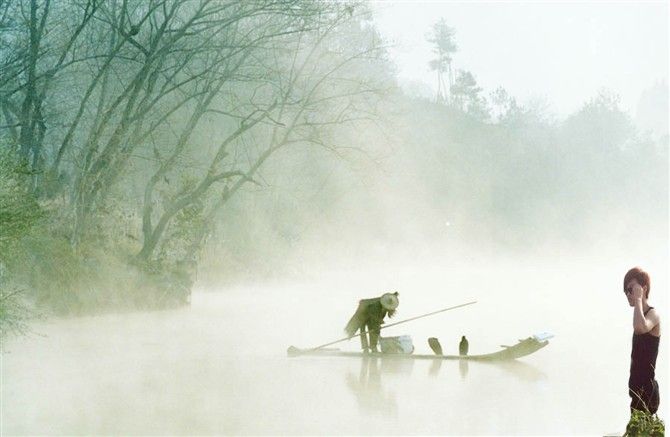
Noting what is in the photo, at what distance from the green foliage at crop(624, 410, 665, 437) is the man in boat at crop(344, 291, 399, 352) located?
5805mm

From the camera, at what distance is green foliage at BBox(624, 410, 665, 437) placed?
15.6 ft

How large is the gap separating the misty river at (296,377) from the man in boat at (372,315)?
0.29 metres

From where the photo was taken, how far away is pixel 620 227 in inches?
1697

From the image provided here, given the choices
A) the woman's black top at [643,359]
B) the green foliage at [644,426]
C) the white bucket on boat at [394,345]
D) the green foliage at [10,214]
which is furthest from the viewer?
the white bucket on boat at [394,345]

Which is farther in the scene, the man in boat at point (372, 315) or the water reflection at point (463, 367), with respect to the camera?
the man in boat at point (372, 315)

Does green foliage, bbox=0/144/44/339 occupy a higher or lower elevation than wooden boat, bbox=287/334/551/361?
higher

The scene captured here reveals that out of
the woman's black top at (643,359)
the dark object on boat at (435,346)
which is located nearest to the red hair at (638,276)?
the woman's black top at (643,359)

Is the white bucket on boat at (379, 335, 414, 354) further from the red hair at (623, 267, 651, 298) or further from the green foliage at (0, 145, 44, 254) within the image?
the red hair at (623, 267, 651, 298)

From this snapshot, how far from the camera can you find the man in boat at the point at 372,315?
34.8 ft

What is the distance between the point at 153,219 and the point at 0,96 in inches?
224

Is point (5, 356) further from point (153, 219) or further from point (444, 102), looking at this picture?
point (444, 102)

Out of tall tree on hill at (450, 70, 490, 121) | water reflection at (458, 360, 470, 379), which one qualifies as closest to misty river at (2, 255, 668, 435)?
water reflection at (458, 360, 470, 379)

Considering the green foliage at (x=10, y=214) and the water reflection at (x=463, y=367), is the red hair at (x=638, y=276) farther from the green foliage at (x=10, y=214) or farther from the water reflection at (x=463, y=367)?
the green foliage at (x=10, y=214)

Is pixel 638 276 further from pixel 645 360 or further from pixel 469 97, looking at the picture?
pixel 469 97
